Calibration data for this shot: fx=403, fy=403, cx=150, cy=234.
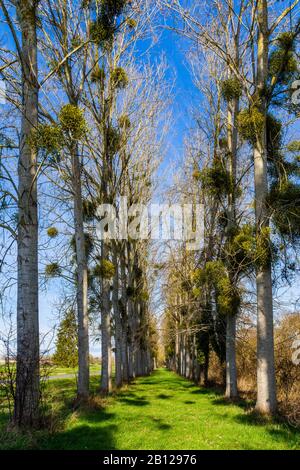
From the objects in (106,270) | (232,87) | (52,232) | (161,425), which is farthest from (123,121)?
(161,425)

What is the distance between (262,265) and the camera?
9.65m

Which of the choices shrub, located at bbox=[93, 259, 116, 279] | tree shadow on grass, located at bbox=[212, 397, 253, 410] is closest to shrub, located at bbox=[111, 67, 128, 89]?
shrub, located at bbox=[93, 259, 116, 279]

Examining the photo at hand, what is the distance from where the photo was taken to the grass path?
6699 millimetres

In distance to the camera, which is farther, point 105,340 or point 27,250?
point 105,340

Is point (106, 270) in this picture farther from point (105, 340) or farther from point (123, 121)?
point (123, 121)

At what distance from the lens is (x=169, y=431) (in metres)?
7.99

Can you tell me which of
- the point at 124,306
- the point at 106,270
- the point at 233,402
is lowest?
the point at 233,402

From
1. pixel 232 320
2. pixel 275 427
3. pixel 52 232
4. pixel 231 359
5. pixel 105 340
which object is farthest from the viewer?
pixel 105 340

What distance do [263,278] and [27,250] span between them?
5.57 meters

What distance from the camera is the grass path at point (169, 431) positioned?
670cm

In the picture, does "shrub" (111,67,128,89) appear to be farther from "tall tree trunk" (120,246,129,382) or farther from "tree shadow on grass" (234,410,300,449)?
"tree shadow on grass" (234,410,300,449)
